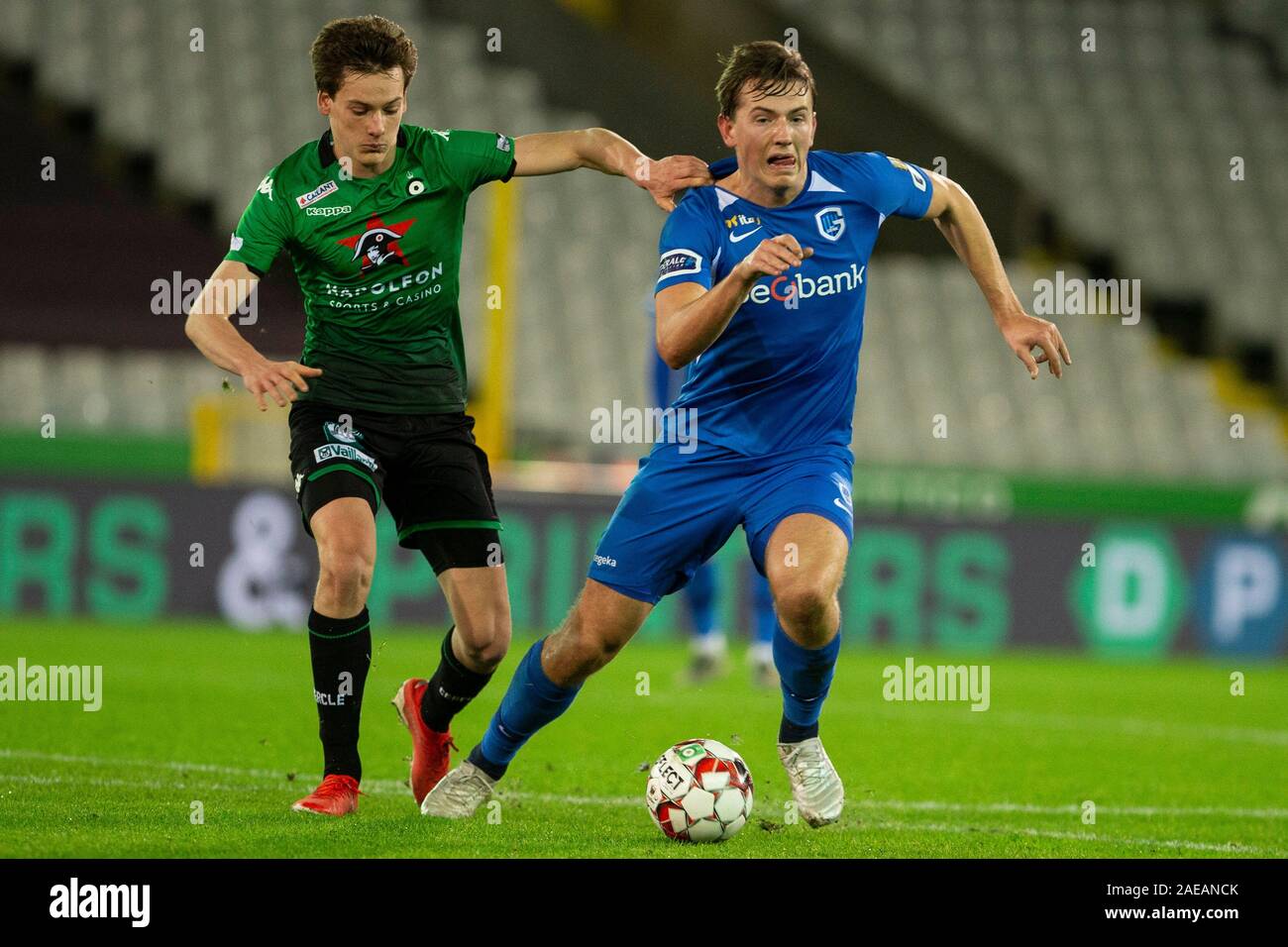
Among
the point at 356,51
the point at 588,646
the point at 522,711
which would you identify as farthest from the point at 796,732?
the point at 356,51

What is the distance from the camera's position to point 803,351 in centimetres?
535

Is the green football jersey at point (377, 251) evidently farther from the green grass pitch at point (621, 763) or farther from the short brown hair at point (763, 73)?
the green grass pitch at point (621, 763)

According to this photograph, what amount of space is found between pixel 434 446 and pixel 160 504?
24.3 feet

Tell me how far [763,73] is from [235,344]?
1680 mm

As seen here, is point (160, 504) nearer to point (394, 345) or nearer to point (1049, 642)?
point (1049, 642)

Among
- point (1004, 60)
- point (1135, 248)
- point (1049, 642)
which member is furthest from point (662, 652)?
point (1004, 60)

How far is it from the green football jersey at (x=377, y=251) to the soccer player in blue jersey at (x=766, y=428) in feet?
2.47

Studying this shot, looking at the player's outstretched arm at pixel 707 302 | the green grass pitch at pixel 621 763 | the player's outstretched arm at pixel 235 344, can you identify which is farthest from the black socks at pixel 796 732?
the player's outstretched arm at pixel 235 344

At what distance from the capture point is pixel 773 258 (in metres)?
4.57

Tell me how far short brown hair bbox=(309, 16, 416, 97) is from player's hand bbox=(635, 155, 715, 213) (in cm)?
78

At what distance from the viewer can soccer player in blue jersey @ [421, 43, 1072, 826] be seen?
17.0 ft

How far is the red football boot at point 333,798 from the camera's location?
5.20 meters

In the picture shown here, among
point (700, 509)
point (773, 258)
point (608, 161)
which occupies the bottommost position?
point (700, 509)

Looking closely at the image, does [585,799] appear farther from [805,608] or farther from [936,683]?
[936,683]
